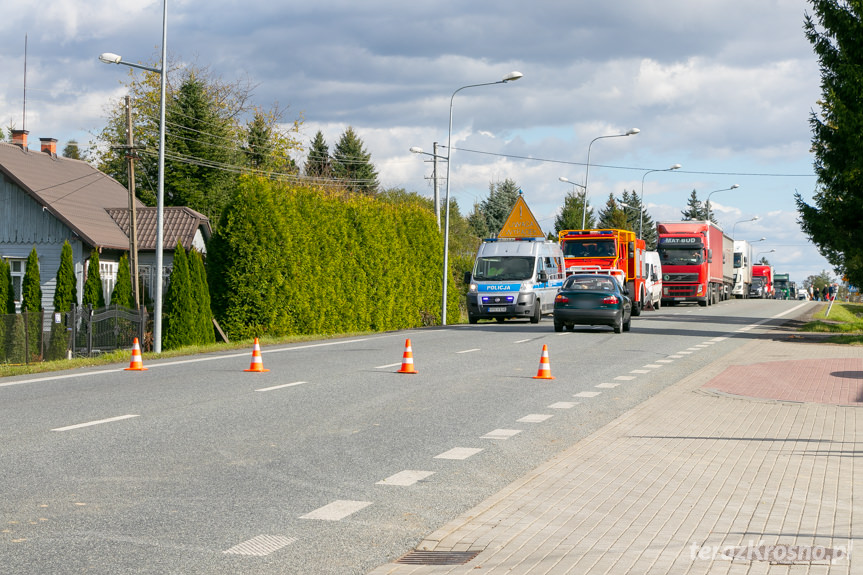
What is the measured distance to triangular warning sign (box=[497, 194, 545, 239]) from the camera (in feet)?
124

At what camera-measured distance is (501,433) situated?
10.4m

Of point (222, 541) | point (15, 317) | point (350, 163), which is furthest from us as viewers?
point (350, 163)

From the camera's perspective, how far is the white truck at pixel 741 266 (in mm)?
73125

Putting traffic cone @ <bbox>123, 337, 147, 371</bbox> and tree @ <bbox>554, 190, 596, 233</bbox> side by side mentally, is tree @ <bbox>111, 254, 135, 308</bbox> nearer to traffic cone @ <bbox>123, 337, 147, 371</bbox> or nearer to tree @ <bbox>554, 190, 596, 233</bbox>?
traffic cone @ <bbox>123, 337, 147, 371</bbox>

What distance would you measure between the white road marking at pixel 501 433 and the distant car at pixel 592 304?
17.5 m

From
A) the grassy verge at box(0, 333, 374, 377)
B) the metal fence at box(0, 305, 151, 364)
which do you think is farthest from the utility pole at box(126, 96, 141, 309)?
the grassy verge at box(0, 333, 374, 377)

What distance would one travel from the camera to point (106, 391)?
1366 cm

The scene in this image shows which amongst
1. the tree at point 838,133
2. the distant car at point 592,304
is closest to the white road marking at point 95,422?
the distant car at point 592,304

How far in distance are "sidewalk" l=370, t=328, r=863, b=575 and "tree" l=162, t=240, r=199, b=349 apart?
16.8 metres

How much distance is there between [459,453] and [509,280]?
24379 millimetres

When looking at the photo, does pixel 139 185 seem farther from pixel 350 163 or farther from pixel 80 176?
pixel 350 163

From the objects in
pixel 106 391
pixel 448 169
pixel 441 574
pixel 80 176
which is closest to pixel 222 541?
pixel 441 574

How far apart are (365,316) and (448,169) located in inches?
358

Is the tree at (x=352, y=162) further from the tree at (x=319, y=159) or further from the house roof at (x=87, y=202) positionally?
the house roof at (x=87, y=202)
